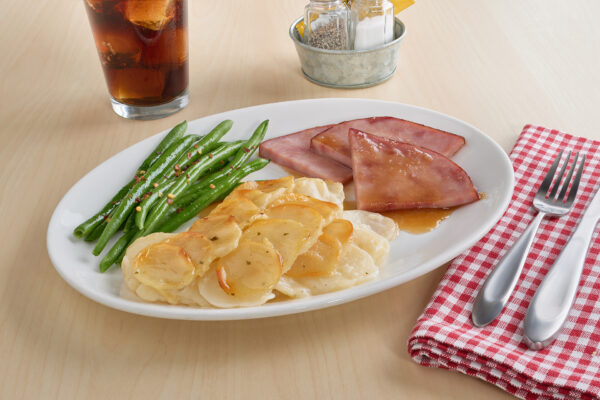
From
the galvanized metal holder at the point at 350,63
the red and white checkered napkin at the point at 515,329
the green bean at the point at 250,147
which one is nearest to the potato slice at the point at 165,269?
the red and white checkered napkin at the point at 515,329

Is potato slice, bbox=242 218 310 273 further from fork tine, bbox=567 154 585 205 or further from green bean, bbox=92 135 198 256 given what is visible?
fork tine, bbox=567 154 585 205

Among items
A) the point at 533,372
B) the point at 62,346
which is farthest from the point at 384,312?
the point at 62,346

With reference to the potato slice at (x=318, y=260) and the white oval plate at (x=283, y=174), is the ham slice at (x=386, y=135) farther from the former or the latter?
the potato slice at (x=318, y=260)

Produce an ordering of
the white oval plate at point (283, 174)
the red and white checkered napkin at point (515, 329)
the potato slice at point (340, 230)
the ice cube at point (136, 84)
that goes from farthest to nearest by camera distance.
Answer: the ice cube at point (136, 84)
the potato slice at point (340, 230)
the white oval plate at point (283, 174)
the red and white checkered napkin at point (515, 329)

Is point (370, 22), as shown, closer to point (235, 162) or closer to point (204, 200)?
point (235, 162)

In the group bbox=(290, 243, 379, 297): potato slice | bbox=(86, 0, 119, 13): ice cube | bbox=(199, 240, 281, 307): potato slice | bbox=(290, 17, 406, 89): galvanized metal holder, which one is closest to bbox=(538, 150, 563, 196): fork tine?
bbox=(290, 243, 379, 297): potato slice

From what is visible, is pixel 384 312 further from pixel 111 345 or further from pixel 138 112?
pixel 138 112
